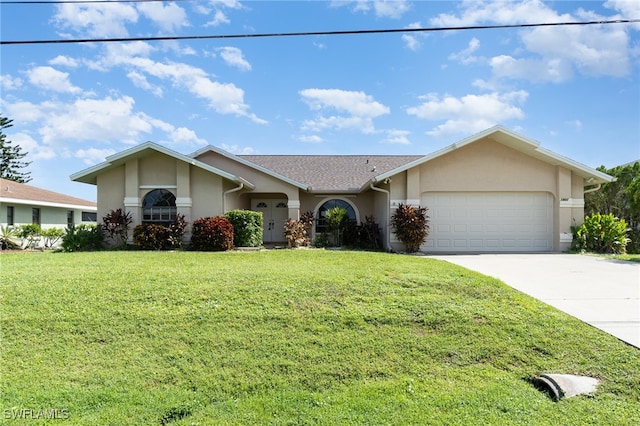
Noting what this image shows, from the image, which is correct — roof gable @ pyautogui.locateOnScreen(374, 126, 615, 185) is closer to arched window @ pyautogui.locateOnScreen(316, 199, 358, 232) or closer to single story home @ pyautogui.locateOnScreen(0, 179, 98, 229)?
arched window @ pyautogui.locateOnScreen(316, 199, 358, 232)

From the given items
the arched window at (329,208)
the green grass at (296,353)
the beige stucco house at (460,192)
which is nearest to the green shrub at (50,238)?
the beige stucco house at (460,192)

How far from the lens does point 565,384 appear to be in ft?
13.5

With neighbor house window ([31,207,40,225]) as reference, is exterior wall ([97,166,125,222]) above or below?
above

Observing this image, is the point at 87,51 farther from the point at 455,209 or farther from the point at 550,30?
the point at 455,209

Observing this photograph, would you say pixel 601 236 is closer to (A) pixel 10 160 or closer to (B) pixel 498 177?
(B) pixel 498 177

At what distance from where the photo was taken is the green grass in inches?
150

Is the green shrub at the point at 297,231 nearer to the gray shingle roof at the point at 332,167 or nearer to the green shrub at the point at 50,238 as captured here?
the gray shingle roof at the point at 332,167

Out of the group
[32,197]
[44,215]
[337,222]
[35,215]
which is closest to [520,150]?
[337,222]

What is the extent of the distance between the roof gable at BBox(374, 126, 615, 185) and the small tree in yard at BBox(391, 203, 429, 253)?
1.59 meters

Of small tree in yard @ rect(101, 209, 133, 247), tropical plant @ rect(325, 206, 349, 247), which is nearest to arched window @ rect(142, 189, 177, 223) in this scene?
small tree in yard @ rect(101, 209, 133, 247)

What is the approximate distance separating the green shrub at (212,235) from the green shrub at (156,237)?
2.42ft

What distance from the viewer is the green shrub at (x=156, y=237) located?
14031 millimetres

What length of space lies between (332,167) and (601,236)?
1277 cm

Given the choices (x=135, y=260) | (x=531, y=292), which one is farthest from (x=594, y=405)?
(x=135, y=260)
